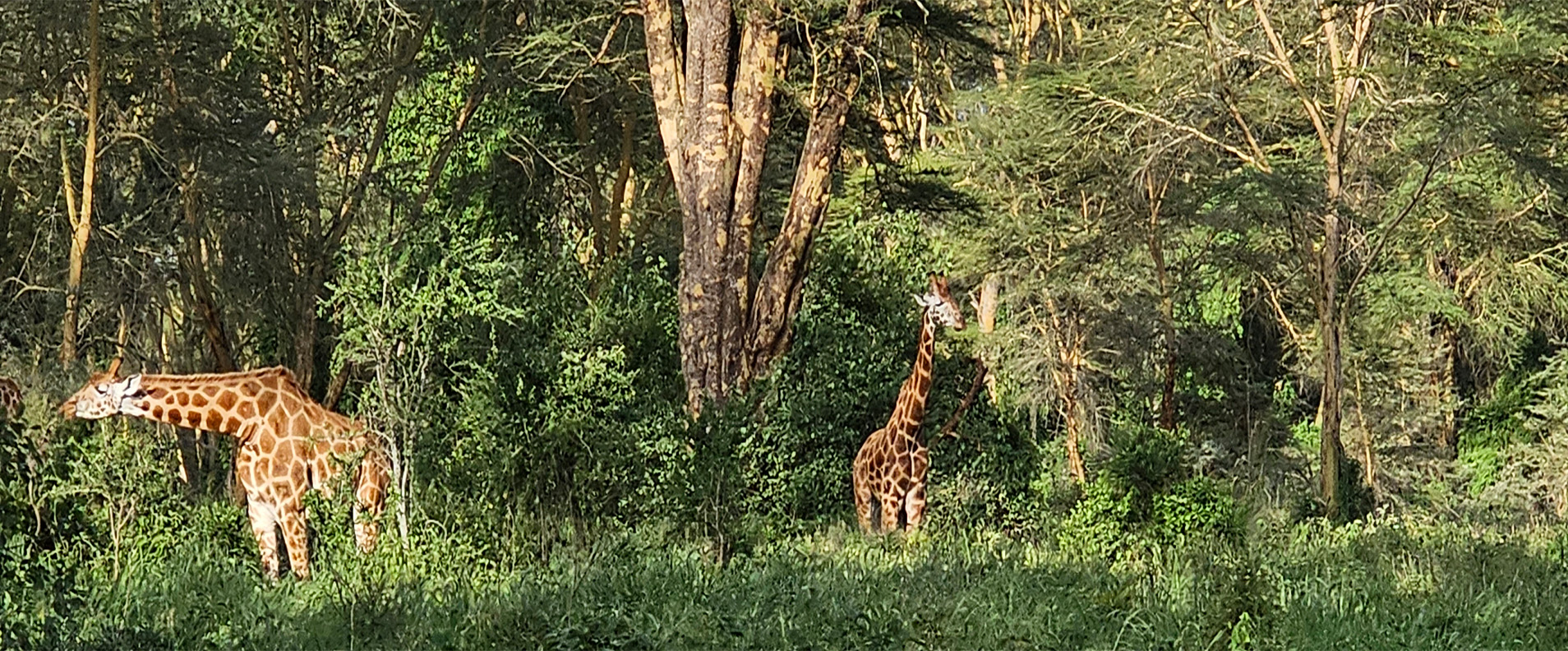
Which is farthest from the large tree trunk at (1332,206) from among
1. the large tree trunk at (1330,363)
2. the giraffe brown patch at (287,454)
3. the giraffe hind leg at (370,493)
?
the giraffe brown patch at (287,454)

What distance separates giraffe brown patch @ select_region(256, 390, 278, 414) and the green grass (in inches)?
33.5

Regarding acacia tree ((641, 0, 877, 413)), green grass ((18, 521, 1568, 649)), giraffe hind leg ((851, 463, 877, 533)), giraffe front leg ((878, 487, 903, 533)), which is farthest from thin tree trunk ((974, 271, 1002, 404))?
green grass ((18, 521, 1568, 649))

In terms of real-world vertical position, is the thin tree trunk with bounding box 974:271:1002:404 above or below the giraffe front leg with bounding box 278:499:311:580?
above

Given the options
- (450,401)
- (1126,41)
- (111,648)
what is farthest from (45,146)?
(1126,41)

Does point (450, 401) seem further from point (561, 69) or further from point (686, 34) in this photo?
point (561, 69)

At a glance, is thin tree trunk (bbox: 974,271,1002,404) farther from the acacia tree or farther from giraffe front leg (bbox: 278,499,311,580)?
giraffe front leg (bbox: 278,499,311,580)

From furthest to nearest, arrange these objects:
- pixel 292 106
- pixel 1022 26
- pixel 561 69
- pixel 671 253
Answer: pixel 1022 26 < pixel 671 253 < pixel 292 106 < pixel 561 69

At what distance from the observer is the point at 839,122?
14375 millimetres

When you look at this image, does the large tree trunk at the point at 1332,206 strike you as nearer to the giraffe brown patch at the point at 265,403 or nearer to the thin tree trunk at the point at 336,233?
the thin tree trunk at the point at 336,233

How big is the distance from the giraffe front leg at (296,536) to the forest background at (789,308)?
9.2 inches

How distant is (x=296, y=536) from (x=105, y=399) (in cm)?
128

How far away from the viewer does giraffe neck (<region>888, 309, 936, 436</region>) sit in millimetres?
13227

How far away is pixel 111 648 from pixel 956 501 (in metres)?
7.94

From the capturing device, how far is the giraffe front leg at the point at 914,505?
13.5 meters
